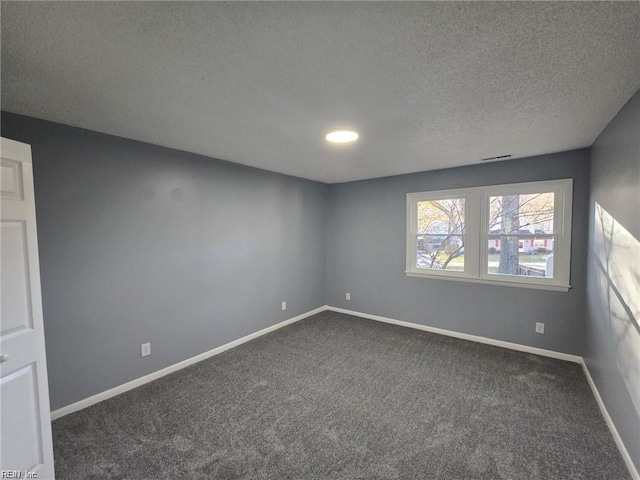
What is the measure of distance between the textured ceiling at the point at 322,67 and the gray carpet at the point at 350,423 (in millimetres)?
2333

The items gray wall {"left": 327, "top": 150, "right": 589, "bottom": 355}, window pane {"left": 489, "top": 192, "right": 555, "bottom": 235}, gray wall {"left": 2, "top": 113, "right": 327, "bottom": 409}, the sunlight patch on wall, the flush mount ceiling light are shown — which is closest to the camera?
the sunlight patch on wall

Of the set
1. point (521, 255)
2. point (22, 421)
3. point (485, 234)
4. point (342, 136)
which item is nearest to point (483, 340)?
point (521, 255)

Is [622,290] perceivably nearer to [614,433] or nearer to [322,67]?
[614,433]

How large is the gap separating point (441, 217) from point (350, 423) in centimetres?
295

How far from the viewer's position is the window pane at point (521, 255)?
10.7 feet

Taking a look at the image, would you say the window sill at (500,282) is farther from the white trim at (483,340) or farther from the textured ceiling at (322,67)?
the textured ceiling at (322,67)

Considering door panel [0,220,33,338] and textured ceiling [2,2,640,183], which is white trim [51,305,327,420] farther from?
textured ceiling [2,2,640,183]

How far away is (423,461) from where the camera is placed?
5.87ft

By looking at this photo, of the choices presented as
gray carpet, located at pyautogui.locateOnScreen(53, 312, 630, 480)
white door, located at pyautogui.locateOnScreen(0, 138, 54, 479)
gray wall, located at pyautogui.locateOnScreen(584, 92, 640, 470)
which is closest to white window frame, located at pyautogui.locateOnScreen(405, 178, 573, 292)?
gray wall, located at pyautogui.locateOnScreen(584, 92, 640, 470)

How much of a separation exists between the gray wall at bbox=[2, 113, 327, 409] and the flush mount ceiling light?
1561 mm

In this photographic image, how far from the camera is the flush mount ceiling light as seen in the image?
93.9 inches

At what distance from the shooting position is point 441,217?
13.1 ft

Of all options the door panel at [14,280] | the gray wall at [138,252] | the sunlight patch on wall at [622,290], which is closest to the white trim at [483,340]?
the sunlight patch on wall at [622,290]

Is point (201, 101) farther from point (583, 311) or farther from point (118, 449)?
point (583, 311)
